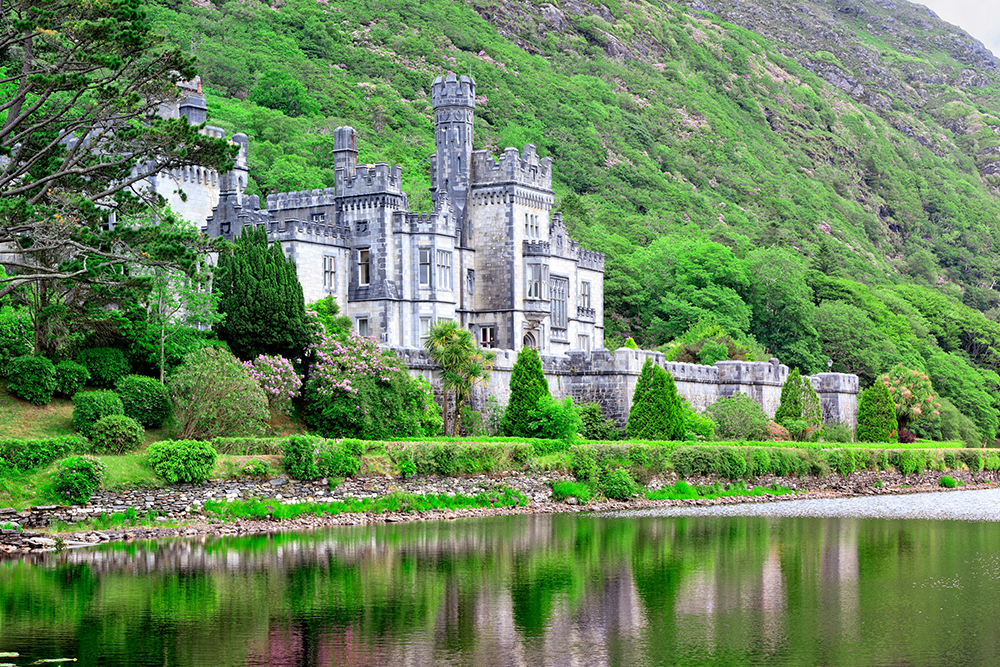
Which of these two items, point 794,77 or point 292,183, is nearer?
point 292,183

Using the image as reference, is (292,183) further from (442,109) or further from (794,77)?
(794,77)

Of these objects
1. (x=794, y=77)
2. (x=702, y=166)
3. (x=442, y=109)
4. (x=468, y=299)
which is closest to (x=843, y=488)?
(x=468, y=299)

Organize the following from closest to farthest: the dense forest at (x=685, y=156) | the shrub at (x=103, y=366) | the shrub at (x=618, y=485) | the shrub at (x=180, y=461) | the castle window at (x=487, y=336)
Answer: the shrub at (x=180, y=461) → the shrub at (x=103, y=366) → the shrub at (x=618, y=485) → the castle window at (x=487, y=336) → the dense forest at (x=685, y=156)

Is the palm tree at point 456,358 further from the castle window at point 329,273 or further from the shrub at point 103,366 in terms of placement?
the shrub at point 103,366

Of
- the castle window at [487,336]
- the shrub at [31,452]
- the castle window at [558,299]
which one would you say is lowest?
the shrub at [31,452]

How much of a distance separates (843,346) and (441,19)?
74431 mm

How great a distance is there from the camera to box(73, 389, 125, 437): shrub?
3828cm

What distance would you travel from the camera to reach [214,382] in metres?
40.7

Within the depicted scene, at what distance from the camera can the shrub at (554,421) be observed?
49750 mm

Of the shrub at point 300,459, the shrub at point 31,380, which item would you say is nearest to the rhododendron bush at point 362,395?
Result: the shrub at point 300,459

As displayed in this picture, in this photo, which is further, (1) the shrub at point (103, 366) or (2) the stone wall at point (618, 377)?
(2) the stone wall at point (618, 377)

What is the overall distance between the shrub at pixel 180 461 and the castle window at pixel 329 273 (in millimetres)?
23005

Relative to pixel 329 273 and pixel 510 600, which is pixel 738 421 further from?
pixel 510 600

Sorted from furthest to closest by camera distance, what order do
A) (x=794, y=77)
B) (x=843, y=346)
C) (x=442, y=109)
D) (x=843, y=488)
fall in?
(x=794, y=77)
(x=843, y=346)
(x=442, y=109)
(x=843, y=488)
